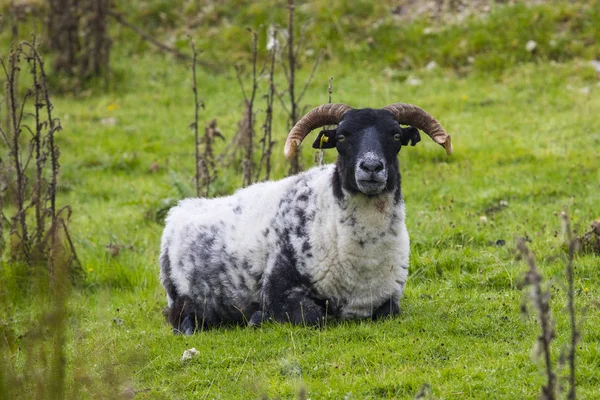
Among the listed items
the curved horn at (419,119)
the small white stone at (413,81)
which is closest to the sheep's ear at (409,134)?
the curved horn at (419,119)

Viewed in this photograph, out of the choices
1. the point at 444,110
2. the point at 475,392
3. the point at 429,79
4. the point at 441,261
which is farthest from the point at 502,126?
the point at 475,392

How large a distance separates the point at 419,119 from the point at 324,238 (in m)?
1.35

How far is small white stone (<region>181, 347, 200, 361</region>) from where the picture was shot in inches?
270

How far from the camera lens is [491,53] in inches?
676

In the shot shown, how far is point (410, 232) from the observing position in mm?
9750

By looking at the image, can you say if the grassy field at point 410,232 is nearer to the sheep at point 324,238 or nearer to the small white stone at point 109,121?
the small white stone at point 109,121

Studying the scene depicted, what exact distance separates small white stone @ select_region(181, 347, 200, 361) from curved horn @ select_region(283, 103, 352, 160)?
6.22 ft

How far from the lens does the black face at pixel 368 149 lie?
7.05 m

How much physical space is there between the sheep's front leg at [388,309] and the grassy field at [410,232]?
125 millimetres

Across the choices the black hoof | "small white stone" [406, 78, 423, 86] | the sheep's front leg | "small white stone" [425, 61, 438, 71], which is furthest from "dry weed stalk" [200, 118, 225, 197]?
"small white stone" [425, 61, 438, 71]

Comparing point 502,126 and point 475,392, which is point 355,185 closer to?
point 475,392

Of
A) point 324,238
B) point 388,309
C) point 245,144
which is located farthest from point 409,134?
point 245,144

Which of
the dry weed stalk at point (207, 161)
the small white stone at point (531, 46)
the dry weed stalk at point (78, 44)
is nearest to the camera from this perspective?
the dry weed stalk at point (207, 161)

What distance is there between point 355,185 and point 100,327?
108 inches
